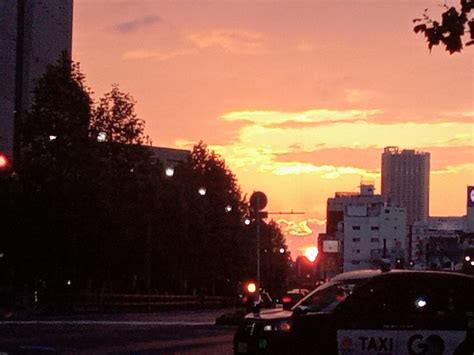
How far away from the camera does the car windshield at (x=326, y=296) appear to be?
18.7 meters

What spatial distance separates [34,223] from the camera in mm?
64125

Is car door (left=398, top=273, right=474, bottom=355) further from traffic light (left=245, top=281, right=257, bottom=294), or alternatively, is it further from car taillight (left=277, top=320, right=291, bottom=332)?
traffic light (left=245, top=281, right=257, bottom=294)

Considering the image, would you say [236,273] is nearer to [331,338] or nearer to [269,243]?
[269,243]

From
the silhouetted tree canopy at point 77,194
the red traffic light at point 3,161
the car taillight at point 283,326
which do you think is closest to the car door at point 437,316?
the car taillight at point 283,326

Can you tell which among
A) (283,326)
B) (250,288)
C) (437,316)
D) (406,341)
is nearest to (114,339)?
(250,288)

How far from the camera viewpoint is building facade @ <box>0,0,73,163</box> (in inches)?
3314

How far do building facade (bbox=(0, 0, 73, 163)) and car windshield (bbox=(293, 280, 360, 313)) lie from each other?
60.5 meters

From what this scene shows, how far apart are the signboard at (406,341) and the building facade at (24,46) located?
6488 centimetres

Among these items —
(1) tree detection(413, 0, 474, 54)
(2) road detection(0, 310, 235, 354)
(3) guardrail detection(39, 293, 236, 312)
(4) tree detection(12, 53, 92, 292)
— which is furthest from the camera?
(4) tree detection(12, 53, 92, 292)

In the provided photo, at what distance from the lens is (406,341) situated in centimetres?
1448

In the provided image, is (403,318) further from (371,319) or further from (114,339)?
(114,339)

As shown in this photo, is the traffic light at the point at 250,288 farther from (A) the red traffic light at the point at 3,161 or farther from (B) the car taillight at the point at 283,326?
(A) the red traffic light at the point at 3,161

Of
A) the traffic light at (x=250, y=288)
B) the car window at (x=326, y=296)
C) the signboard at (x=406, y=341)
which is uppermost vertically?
the car window at (x=326, y=296)

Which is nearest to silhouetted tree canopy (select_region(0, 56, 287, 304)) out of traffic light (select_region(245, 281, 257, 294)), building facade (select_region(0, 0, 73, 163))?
building facade (select_region(0, 0, 73, 163))
